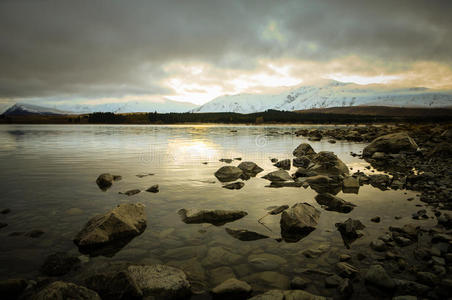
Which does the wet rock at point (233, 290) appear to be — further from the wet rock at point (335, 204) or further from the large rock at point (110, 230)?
the wet rock at point (335, 204)

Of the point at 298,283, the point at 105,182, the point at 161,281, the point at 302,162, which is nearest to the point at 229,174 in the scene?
the point at 105,182

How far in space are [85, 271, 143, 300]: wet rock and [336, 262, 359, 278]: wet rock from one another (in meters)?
4.45

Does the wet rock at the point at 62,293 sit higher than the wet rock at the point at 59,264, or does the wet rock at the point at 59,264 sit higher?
the wet rock at the point at 62,293

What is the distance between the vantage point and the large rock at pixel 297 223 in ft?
25.7

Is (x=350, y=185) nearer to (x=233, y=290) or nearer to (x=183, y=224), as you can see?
(x=183, y=224)

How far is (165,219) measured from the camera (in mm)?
8977

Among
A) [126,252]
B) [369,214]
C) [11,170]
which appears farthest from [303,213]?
[11,170]

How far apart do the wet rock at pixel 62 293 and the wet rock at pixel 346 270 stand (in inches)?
203

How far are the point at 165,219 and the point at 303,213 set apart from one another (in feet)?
16.1

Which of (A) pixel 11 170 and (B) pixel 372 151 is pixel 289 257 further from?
(B) pixel 372 151

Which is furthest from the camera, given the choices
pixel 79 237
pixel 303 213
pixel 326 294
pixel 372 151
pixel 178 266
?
pixel 372 151

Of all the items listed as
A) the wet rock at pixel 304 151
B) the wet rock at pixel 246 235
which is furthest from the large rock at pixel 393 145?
the wet rock at pixel 246 235

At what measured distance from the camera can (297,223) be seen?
26.3ft

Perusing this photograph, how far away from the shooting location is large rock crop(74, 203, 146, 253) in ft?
22.8
